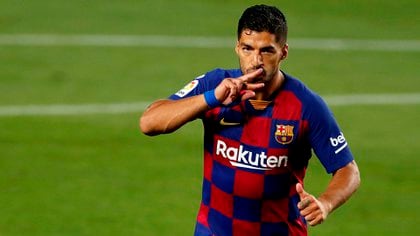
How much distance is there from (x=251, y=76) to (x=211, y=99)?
28 centimetres

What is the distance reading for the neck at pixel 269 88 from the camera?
7753 mm

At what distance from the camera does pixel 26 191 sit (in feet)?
42.5

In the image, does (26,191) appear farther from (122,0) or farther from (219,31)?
(122,0)

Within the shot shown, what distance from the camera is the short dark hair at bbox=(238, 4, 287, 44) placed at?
24.8 ft

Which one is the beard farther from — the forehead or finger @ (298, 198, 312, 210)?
finger @ (298, 198, 312, 210)

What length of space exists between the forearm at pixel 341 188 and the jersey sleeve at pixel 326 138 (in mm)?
64

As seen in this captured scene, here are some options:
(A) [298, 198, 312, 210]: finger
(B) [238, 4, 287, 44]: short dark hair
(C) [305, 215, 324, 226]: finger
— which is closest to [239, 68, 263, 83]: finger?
(B) [238, 4, 287, 44]: short dark hair

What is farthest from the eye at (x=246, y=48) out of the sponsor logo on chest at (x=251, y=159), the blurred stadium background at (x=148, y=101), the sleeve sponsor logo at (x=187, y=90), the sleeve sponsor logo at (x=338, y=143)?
the blurred stadium background at (x=148, y=101)

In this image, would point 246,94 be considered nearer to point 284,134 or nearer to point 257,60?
point 257,60

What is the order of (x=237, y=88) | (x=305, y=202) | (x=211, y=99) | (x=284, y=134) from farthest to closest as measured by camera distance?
(x=284, y=134)
(x=211, y=99)
(x=237, y=88)
(x=305, y=202)

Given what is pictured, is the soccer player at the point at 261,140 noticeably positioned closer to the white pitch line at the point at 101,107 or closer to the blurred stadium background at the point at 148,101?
the blurred stadium background at the point at 148,101

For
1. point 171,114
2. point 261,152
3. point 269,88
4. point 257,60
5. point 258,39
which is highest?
point 258,39

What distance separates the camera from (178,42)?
65.2 ft

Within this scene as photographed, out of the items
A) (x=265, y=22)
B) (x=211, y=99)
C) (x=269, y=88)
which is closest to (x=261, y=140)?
(x=269, y=88)
